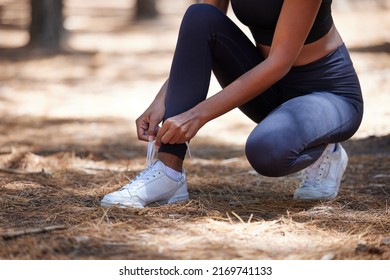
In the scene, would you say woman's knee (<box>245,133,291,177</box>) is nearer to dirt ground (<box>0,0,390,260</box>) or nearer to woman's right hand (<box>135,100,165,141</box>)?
dirt ground (<box>0,0,390,260</box>)

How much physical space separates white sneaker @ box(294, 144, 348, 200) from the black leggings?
0.14 metres

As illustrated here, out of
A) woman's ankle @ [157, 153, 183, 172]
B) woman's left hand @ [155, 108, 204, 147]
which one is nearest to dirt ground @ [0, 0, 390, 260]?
woman's ankle @ [157, 153, 183, 172]

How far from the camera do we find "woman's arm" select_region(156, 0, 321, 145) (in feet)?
8.43

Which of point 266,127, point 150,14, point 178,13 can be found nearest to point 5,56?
point 150,14

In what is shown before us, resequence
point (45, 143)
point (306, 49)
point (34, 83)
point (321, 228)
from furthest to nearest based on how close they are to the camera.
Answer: point (34, 83) → point (45, 143) → point (306, 49) → point (321, 228)

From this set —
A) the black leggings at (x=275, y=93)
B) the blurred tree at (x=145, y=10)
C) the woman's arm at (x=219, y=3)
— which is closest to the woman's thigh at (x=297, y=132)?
the black leggings at (x=275, y=93)

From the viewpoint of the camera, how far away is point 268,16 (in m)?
2.75

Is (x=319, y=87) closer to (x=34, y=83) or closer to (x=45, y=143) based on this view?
(x=45, y=143)

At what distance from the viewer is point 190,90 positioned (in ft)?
8.91

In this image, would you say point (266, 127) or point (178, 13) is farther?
point (178, 13)

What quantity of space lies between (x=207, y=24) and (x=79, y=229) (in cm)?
96

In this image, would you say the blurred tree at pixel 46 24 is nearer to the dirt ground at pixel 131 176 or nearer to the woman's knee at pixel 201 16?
the dirt ground at pixel 131 176

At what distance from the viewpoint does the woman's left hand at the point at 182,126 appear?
2.57 metres

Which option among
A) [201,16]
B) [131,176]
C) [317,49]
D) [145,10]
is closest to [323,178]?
[317,49]
